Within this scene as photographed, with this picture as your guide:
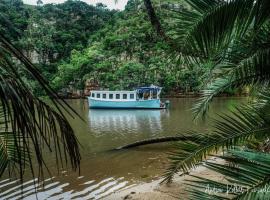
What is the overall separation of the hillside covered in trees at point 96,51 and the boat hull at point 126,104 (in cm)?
378

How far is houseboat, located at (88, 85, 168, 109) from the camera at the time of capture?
28.0 meters

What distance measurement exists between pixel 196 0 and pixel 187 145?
146 cm

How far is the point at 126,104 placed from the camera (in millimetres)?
28219

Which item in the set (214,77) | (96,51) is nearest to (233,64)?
(214,77)

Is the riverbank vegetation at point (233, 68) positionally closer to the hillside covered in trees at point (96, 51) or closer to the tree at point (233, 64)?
the tree at point (233, 64)

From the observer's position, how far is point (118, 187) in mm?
7816

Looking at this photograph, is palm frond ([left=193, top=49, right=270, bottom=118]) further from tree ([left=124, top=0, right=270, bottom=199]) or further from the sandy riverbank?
the sandy riverbank

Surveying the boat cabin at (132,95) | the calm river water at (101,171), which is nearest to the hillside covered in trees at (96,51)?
the boat cabin at (132,95)

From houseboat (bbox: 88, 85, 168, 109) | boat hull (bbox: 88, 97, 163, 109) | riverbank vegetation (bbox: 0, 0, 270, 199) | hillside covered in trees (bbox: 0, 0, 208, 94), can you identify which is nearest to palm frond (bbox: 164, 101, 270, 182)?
riverbank vegetation (bbox: 0, 0, 270, 199)

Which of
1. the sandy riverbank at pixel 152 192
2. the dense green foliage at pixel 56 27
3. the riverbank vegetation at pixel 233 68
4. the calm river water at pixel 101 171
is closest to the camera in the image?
the riverbank vegetation at pixel 233 68

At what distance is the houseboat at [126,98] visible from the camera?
28047 millimetres

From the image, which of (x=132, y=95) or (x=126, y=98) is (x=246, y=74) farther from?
(x=126, y=98)

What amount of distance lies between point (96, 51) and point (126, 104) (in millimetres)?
15904

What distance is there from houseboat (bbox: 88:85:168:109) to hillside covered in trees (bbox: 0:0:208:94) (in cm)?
354
